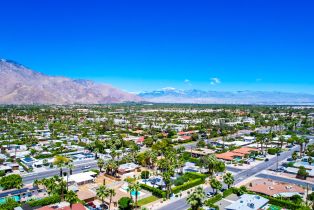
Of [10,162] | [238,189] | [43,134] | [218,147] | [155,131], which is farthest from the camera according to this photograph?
[155,131]

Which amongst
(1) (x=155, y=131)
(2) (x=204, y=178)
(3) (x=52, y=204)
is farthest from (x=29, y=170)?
(1) (x=155, y=131)

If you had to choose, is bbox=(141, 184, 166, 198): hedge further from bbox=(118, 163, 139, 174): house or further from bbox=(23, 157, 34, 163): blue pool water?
bbox=(23, 157, 34, 163): blue pool water

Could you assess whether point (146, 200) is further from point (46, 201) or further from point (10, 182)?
point (10, 182)

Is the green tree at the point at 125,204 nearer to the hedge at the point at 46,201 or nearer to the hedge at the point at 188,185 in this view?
the hedge at the point at 188,185

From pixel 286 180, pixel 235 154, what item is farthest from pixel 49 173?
pixel 286 180

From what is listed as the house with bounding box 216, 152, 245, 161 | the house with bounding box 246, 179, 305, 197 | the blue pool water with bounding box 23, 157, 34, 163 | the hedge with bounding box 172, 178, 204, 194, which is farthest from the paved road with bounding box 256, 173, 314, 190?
the blue pool water with bounding box 23, 157, 34, 163

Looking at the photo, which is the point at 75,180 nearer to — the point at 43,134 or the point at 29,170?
the point at 29,170
